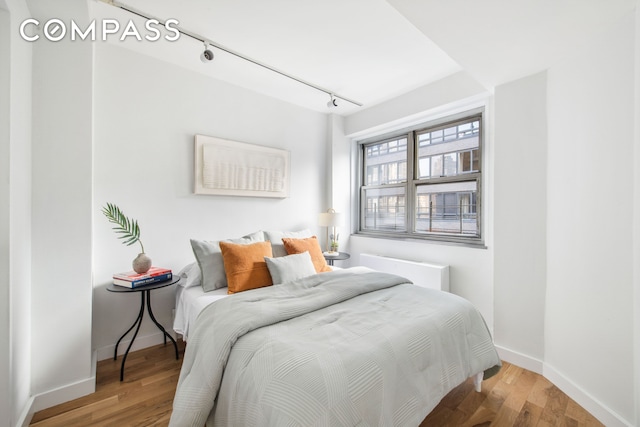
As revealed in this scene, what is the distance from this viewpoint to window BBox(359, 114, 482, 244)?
3.05 m

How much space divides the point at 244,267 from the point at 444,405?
5.53ft

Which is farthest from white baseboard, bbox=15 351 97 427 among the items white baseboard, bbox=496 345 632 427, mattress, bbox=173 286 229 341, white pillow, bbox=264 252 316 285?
white baseboard, bbox=496 345 632 427

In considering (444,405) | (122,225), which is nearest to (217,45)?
(122,225)

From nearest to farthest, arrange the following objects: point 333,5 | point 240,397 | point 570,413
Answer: point 240,397 < point 570,413 < point 333,5

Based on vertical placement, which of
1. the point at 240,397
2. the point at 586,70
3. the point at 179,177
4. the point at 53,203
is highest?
the point at 586,70

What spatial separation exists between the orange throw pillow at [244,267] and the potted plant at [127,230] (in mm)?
602

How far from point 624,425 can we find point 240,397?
6.91ft

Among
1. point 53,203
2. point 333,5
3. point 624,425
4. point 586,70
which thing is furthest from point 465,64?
point 53,203

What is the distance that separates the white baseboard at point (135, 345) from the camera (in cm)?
237

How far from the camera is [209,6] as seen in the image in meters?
1.94

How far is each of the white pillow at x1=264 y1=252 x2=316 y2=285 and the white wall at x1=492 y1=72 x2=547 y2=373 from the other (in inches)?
Answer: 65.5

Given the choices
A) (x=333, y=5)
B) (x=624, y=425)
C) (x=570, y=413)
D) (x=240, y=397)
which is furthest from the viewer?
(x=333, y=5)

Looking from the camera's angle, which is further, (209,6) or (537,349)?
(537,349)

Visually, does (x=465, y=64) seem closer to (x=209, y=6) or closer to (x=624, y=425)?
(x=209, y=6)
